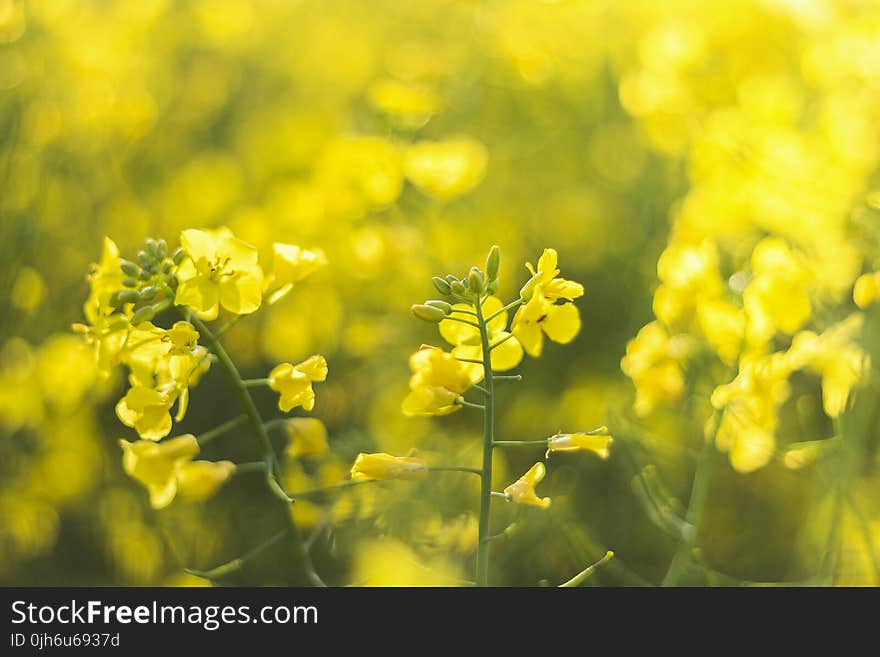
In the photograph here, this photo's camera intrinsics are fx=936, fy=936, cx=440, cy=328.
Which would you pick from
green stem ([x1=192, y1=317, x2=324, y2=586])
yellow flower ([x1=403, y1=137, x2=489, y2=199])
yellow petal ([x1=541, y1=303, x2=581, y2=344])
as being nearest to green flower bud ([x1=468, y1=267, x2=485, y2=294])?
yellow petal ([x1=541, y1=303, x2=581, y2=344])

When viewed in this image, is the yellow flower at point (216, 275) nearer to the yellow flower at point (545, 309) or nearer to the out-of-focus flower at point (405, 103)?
the yellow flower at point (545, 309)

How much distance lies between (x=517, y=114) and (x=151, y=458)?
184cm

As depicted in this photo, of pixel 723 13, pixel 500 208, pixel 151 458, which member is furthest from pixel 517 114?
pixel 151 458

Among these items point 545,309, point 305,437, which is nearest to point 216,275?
point 305,437

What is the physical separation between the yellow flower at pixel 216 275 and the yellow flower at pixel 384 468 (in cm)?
19

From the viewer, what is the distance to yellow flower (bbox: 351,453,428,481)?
813 millimetres

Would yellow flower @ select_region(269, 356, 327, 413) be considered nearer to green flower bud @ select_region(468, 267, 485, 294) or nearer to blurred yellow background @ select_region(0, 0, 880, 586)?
green flower bud @ select_region(468, 267, 485, 294)

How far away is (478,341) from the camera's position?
2.79 feet

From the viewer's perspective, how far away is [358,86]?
9.88ft

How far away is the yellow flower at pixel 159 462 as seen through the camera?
2.98 ft

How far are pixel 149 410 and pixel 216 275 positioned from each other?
0.14 meters

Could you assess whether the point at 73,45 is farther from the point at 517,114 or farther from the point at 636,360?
the point at 636,360
